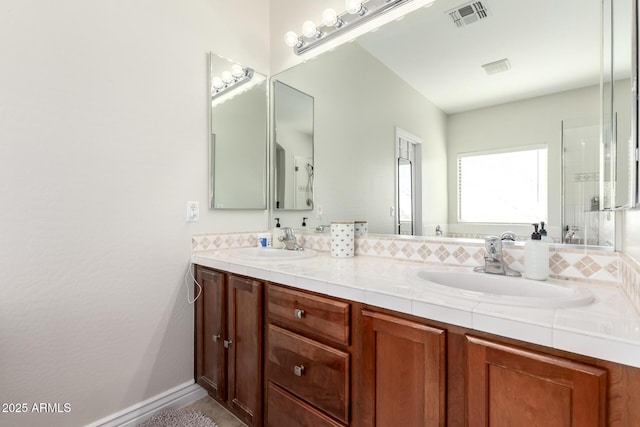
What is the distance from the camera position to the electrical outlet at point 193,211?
174 centimetres

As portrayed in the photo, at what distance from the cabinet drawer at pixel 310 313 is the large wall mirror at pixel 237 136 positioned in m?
0.87

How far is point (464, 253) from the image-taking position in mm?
1333

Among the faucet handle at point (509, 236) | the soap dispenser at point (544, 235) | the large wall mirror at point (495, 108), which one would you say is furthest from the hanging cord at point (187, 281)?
the soap dispenser at point (544, 235)

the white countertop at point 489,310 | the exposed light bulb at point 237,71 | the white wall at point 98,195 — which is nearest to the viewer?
the white countertop at point 489,310

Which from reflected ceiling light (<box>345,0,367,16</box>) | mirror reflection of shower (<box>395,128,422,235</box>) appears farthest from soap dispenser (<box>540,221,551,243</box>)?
reflected ceiling light (<box>345,0,367,16</box>)

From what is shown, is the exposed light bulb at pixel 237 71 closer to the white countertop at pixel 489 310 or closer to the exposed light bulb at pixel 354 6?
the exposed light bulb at pixel 354 6

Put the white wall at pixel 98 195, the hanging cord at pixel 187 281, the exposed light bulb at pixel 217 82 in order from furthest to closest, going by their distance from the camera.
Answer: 1. the exposed light bulb at pixel 217 82
2. the hanging cord at pixel 187 281
3. the white wall at pixel 98 195

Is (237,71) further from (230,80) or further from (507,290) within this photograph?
(507,290)

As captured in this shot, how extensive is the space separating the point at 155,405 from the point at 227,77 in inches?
75.8

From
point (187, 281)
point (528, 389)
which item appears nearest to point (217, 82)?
point (187, 281)

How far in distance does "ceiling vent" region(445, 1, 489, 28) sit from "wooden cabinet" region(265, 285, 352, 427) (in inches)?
52.8

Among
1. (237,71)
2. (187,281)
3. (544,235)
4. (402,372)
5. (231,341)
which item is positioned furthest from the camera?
(237,71)

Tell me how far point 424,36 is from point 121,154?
1.61 m

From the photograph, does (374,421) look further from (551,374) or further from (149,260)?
(149,260)
